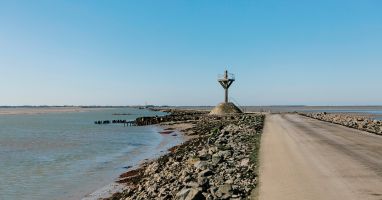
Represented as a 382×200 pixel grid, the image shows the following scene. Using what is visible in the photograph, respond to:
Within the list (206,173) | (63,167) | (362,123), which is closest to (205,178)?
(206,173)

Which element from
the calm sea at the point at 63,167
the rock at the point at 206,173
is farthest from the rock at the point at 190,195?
the calm sea at the point at 63,167

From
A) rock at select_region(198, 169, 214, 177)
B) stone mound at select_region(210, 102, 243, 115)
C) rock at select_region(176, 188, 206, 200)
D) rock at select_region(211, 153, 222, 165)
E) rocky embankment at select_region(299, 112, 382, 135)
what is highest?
stone mound at select_region(210, 102, 243, 115)

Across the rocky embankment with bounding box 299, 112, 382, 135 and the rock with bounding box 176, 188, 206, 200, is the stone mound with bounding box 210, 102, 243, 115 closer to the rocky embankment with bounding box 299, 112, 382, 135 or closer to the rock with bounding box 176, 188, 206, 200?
the rocky embankment with bounding box 299, 112, 382, 135

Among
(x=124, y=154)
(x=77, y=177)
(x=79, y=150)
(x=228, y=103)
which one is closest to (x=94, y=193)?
(x=77, y=177)

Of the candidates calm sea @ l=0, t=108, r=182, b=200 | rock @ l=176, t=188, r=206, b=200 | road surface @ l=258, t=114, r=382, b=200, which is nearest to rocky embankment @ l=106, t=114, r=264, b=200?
rock @ l=176, t=188, r=206, b=200

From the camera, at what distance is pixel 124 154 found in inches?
1171

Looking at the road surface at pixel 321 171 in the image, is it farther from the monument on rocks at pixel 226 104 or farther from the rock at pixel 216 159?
the monument on rocks at pixel 226 104

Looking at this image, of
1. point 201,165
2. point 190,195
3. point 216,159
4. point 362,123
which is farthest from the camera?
point 362,123

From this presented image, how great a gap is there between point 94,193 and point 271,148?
8.36 meters

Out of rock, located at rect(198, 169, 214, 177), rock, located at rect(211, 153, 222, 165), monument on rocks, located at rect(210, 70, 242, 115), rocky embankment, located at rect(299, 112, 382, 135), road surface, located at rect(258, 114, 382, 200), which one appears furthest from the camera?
monument on rocks, located at rect(210, 70, 242, 115)

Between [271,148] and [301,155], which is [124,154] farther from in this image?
[301,155]

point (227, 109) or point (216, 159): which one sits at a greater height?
point (227, 109)

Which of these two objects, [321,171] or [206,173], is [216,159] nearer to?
[206,173]

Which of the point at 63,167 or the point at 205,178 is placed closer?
the point at 205,178
